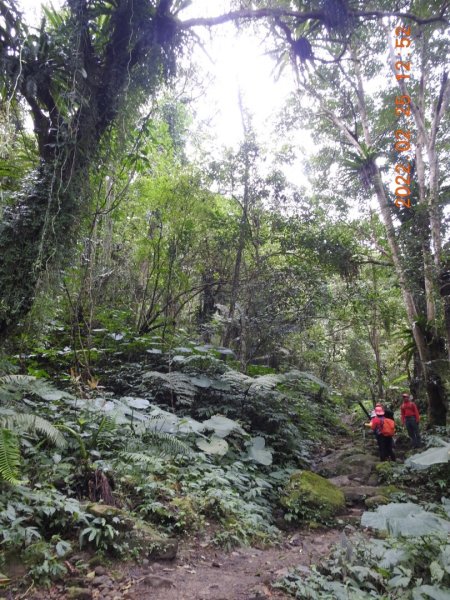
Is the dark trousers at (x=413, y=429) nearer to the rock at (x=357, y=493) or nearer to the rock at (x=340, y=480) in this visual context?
the rock at (x=340, y=480)

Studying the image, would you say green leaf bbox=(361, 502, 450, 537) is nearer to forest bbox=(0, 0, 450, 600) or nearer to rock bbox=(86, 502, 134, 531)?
forest bbox=(0, 0, 450, 600)

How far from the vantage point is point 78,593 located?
2.32 m

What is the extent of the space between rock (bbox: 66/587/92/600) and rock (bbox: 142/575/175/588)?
1.37 ft

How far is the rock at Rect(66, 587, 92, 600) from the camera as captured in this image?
A: 2307 millimetres

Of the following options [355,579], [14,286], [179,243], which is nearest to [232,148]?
[179,243]

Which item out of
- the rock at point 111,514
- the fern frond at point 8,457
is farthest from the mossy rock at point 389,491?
the fern frond at point 8,457

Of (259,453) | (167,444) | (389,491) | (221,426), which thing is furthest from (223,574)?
(389,491)

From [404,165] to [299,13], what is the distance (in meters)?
8.71

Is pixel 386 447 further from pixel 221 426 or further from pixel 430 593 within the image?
pixel 430 593

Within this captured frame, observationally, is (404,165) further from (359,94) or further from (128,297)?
(128,297)
